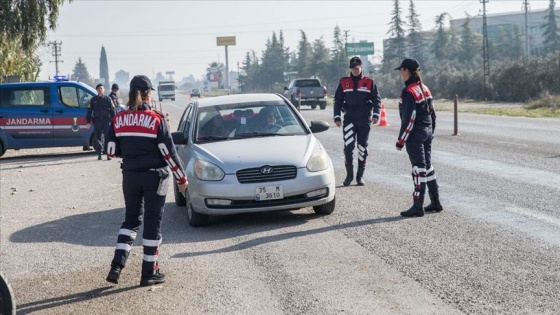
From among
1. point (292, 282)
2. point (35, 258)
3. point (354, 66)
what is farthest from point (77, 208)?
point (292, 282)

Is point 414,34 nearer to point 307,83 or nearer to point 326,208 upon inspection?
point 307,83

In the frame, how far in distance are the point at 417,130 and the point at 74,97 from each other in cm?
1535

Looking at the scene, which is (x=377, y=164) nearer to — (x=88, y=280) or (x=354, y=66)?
(x=354, y=66)

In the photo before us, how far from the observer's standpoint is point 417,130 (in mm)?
10273

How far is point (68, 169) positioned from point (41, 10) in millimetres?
17661

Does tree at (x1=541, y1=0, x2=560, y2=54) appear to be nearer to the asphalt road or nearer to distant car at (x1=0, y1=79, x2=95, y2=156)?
distant car at (x1=0, y1=79, x2=95, y2=156)

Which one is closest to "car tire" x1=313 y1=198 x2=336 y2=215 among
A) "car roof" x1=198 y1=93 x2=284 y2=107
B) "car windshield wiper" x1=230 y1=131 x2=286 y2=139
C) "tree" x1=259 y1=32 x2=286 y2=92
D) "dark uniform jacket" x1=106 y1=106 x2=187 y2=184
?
"car windshield wiper" x1=230 y1=131 x2=286 y2=139

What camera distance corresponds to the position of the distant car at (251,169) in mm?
9898

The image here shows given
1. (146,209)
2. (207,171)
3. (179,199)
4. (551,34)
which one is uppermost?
(551,34)

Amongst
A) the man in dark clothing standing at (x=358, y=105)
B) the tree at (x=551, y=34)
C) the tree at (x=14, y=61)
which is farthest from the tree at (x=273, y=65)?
the man in dark clothing standing at (x=358, y=105)

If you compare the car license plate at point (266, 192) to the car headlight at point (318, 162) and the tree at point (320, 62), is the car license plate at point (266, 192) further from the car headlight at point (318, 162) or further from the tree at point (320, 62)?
the tree at point (320, 62)

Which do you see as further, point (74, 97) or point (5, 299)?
point (74, 97)

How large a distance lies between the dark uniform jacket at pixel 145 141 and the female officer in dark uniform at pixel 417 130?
3616 mm

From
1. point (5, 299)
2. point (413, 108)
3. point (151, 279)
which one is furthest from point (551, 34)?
point (5, 299)
